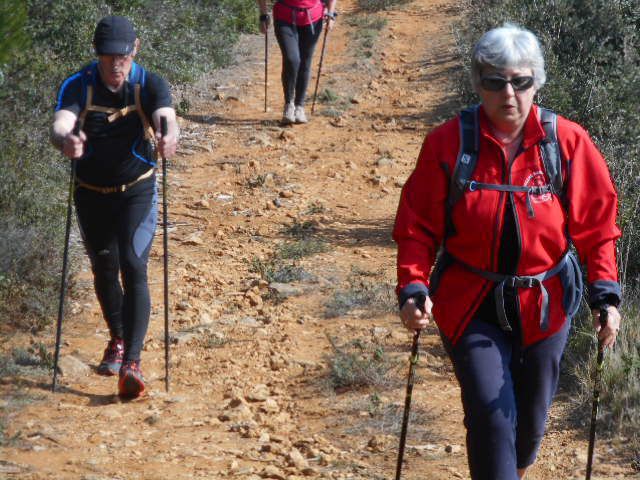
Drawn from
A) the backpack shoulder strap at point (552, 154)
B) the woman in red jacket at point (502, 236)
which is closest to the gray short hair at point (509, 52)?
the woman in red jacket at point (502, 236)

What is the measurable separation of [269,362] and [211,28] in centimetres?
966

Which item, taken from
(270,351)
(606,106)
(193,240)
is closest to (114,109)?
(270,351)

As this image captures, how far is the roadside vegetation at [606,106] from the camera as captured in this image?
557cm

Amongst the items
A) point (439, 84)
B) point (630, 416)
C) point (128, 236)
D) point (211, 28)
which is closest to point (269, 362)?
point (128, 236)

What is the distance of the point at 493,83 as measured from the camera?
11.7 feet

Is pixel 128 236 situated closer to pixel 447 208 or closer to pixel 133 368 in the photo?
pixel 133 368

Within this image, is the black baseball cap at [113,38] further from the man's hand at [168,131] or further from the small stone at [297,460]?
the small stone at [297,460]

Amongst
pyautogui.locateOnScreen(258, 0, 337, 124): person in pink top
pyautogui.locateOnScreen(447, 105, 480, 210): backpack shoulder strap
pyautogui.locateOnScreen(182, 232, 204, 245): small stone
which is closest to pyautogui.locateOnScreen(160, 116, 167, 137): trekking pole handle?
pyautogui.locateOnScreen(447, 105, 480, 210): backpack shoulder strap

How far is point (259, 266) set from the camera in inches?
317

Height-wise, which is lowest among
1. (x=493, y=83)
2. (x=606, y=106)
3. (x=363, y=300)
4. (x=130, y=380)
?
(x=130, y=380)

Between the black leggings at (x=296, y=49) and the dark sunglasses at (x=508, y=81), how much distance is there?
8142mm

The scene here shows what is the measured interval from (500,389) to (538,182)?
2.28 feet

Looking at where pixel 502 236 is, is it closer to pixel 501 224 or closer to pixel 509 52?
pixel 501 224

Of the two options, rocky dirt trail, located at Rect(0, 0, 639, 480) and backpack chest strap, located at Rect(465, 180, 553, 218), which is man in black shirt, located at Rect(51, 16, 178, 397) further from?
backpack chest strap, located at Rect(465, 180, 553, 218)
